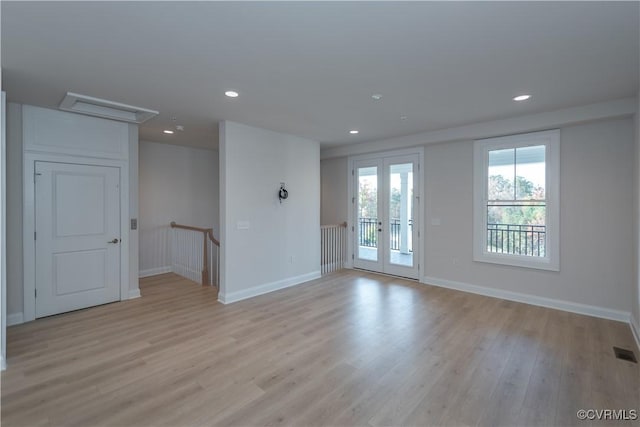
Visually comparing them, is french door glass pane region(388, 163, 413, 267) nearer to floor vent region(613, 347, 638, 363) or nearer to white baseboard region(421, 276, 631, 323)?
white baseboard region(421, 276, 631, 323)

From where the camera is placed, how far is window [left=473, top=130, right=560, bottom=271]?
13.9 ft

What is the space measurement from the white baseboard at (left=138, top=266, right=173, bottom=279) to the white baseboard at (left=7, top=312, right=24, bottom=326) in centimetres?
224

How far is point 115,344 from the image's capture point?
10.2ft

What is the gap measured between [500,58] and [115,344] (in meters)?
4.52

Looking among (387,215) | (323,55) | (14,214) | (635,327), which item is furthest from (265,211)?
(635,327)

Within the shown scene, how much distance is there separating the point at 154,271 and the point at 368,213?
15.0 ft

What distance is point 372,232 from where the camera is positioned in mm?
6309

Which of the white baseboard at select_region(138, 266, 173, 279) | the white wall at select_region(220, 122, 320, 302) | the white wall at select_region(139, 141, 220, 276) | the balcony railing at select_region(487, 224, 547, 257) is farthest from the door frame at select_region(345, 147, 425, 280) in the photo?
the white baseboard at select_region(138, 266, 173, 279)

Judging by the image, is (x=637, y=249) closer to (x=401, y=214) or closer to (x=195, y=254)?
(x=401, y=214)

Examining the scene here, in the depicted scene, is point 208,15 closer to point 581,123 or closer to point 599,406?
point 599,406

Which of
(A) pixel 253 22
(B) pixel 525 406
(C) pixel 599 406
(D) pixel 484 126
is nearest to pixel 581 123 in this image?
(D) pixel 484 126

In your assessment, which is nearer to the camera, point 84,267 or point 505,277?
point 84,267

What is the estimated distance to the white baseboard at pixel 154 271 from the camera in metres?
5.98

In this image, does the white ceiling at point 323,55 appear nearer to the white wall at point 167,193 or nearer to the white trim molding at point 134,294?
the white wall at point 167,193
